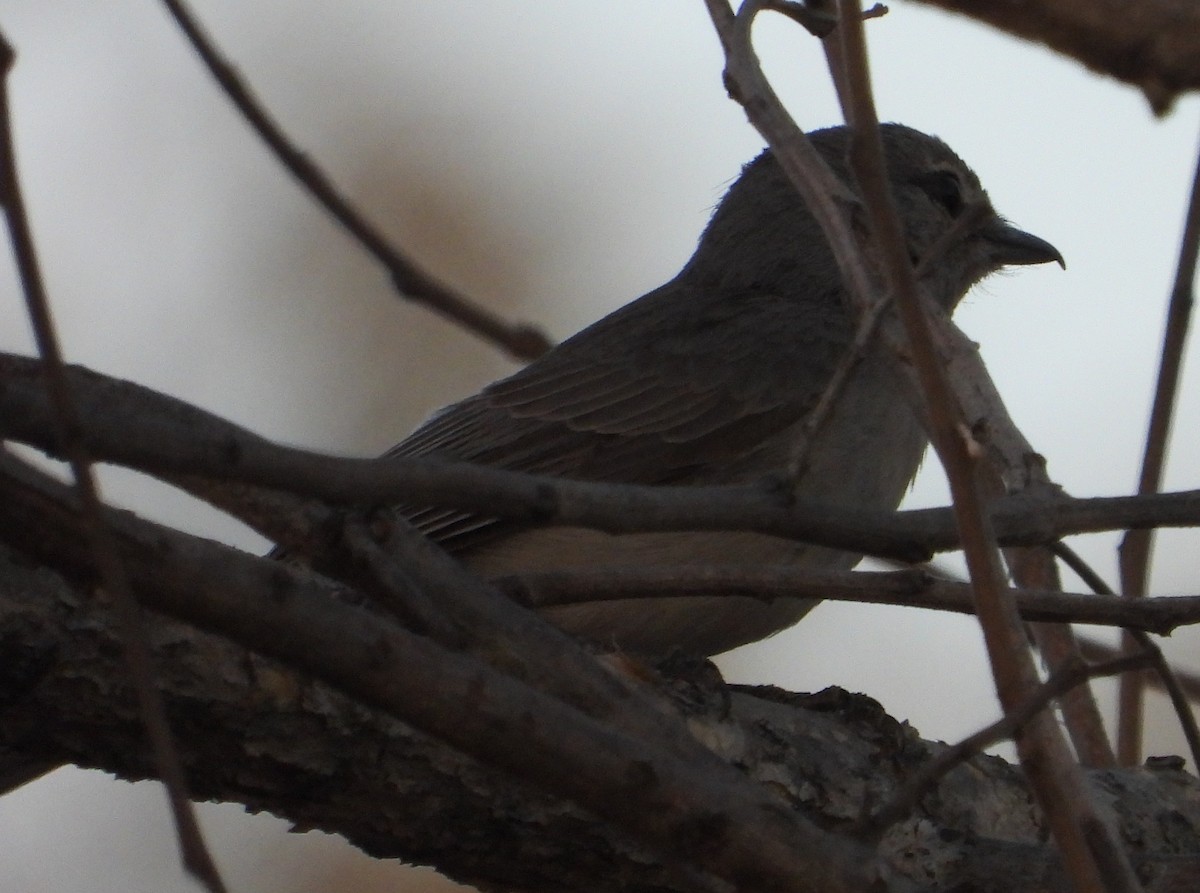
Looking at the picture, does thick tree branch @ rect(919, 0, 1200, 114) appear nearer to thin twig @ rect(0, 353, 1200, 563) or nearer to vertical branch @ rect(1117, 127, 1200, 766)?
thin twig @ rect(0, 353, 1200, 563)

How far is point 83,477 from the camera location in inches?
76.5

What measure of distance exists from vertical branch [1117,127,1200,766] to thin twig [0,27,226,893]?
7.12ft

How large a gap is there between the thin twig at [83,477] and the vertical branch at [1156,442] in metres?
2.17

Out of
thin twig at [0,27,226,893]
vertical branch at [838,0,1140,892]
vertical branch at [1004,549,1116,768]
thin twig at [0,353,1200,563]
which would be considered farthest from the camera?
vertical branch at [1004,549,1116,768]

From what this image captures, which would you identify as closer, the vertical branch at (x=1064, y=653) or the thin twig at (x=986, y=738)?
the thin twig at (x=986, y=738)

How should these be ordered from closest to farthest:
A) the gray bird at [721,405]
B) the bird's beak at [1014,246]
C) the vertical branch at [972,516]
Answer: the vertical branch at [972,516]
the gray bird at [721,405]
the bird's beak at [1014,246]

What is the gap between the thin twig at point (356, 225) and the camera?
2729 mm

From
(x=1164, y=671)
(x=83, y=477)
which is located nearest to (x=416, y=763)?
(x=1164, y=671)

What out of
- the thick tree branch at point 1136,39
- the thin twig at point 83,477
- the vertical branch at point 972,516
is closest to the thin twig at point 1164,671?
the vertical branch at point 972,516

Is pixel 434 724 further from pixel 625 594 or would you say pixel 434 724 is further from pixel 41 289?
pixel 625 594

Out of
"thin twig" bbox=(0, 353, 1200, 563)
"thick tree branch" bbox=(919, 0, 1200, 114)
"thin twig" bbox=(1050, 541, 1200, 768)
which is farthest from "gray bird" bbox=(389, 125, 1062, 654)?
"thick tree branch" bbox=(919, 0, 1200, 114)

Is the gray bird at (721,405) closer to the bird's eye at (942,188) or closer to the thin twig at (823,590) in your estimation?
the bird's eye at (942,188)

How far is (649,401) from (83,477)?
13.4 ft

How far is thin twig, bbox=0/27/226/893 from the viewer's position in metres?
1.76
